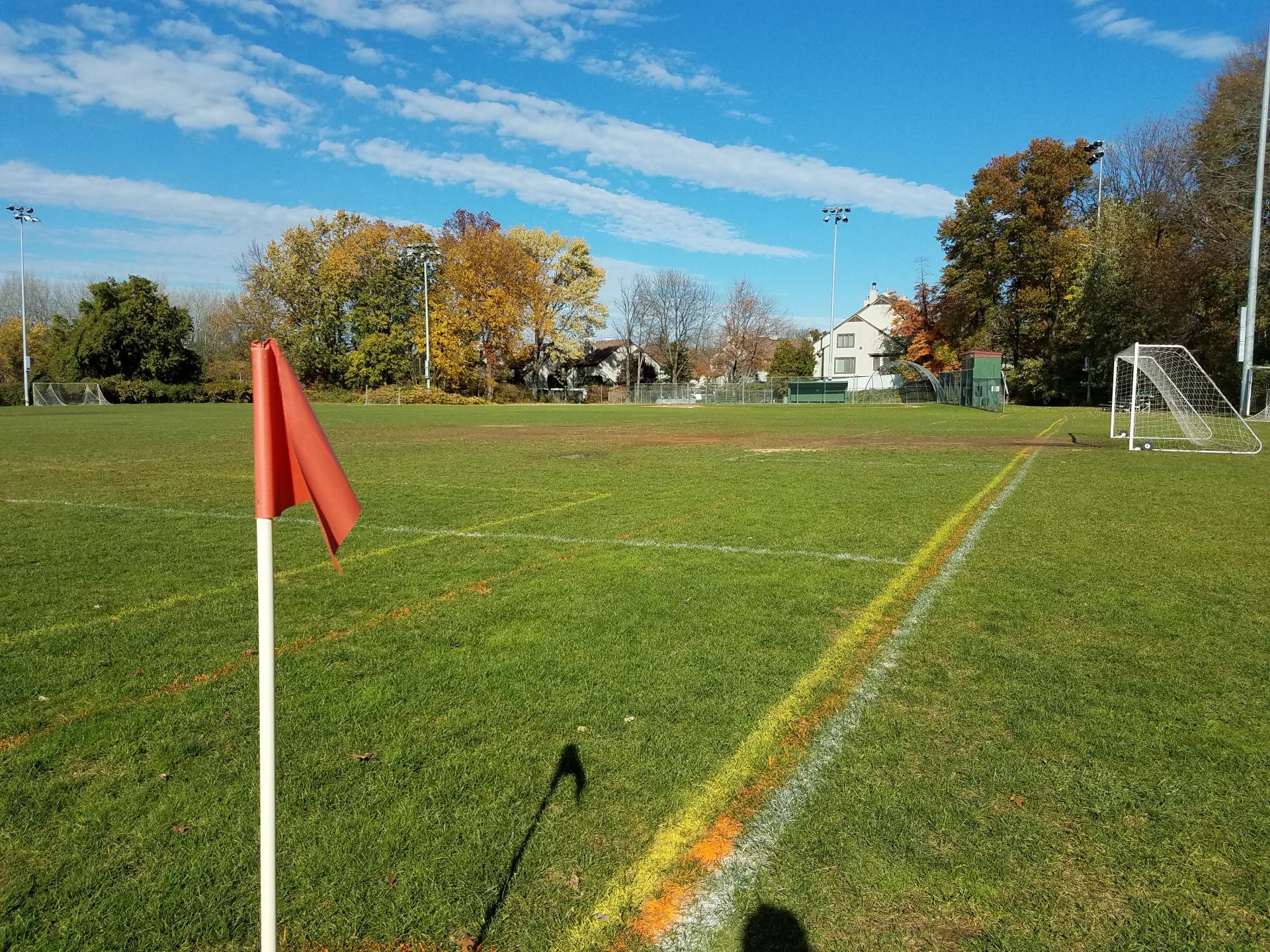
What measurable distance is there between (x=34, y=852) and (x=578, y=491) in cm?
846

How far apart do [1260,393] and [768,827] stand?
36.4 metres

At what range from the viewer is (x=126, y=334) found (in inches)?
2105

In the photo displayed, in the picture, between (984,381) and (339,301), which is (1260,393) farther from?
(339,301)

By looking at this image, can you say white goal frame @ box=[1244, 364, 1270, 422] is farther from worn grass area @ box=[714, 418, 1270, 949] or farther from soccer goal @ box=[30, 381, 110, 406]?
soccer goal @ box=[30, 381, 110, 406]

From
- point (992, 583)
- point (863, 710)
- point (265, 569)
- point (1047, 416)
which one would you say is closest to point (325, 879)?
point (265, 569)

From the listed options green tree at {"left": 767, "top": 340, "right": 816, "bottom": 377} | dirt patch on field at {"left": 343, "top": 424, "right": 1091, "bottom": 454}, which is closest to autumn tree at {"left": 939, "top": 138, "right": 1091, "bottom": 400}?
green tree at {"left": 767, "top": 340, "right": 816, "bottom": 377}

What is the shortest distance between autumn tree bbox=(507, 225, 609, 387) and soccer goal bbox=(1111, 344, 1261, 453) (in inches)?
1779

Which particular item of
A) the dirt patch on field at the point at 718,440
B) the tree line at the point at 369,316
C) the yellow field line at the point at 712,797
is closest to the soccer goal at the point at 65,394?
the tree line at the point at 369,316

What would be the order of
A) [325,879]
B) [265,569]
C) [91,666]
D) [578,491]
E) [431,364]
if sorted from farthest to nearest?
[431,364], [578,491], [91,666], [325,879], [265,569]

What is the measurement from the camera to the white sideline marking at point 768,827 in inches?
86.5

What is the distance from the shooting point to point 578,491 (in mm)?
10844

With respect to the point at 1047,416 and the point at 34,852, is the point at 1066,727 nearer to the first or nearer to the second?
the point at 34,852

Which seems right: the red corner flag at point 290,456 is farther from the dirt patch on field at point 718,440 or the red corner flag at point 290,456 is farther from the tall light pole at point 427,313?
the tall light pole at point 427,313

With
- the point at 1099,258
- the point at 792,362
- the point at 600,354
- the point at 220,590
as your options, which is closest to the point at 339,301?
the point at 600,354
